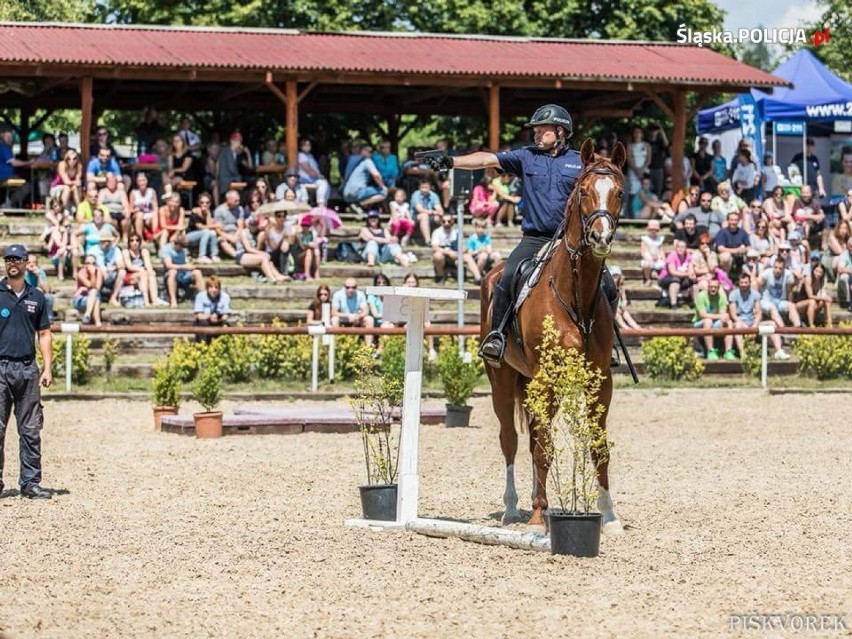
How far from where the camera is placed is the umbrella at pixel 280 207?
24.8 m

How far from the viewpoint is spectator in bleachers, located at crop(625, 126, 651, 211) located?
29.5 m

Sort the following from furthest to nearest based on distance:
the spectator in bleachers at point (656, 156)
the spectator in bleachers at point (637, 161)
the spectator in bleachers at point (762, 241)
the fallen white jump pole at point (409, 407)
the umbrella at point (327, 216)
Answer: the spectator in bleachers at point (656, 156) < the spectator in bleachers at point (637, 161) < the umbrella at point (327, 216) < the spectator in bleachers at point (762, 241) < the fallen white jump pole at point (409, 407)

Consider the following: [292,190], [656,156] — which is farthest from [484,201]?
[656,156]

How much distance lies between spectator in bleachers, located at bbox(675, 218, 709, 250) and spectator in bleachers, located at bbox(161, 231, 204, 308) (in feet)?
27.3

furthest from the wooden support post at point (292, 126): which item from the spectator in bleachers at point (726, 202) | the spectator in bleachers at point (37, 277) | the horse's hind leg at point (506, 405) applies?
the horse's hind leg at point (506, 405)

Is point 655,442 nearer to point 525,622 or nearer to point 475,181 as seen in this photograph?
point 525,622

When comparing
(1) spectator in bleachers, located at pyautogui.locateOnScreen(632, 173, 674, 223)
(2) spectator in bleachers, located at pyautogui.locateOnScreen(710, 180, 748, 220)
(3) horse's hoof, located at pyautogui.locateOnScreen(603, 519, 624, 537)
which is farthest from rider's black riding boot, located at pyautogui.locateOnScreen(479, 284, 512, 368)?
(1) spectator in bleachers, located at pyautogui.locateOnScreen(632, 173, 674, 223)

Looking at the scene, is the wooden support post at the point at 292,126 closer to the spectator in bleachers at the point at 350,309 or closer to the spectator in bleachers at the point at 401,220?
the spectator in bleachers at the point at 401,220

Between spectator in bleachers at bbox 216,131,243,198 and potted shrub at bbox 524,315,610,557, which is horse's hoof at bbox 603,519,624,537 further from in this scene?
spectator in bleachers at bbox 216,131,243,198

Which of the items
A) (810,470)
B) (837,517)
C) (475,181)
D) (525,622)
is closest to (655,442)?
(810,470)

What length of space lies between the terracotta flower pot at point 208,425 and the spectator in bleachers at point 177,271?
7.29 m

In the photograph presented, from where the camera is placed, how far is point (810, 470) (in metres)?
13.4

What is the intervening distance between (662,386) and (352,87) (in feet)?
43.3

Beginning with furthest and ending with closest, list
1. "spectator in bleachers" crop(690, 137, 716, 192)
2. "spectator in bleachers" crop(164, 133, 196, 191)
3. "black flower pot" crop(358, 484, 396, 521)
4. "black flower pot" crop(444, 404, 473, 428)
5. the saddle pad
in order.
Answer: "spectator in bleachers" crop(690, 137, 716, 192), "spectator in bleachers" crop(164, 133, 196, 191), "black flower pot" crop(444, 404, 473, 428), "black flower pot" crop(358, 484, 396, 521), the saddle pad
